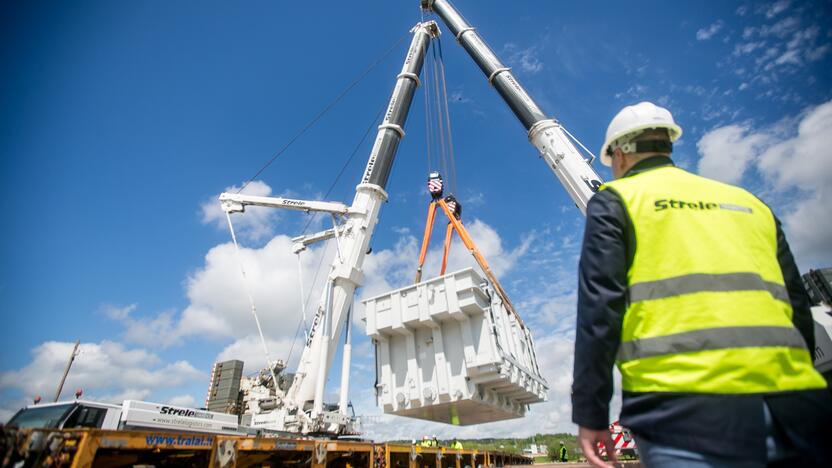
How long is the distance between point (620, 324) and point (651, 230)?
435 mm

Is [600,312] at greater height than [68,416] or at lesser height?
lesser

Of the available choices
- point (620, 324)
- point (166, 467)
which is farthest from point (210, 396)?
point (620, 324)

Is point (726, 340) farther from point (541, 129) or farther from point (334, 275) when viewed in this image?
point (334, 275)

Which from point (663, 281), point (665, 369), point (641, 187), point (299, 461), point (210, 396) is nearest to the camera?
point (665, 369)

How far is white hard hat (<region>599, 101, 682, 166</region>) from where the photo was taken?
2129 millimetres

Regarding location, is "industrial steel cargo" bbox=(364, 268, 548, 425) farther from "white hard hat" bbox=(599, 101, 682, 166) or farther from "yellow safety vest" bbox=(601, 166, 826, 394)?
"yellow safety vest" bbox=(601, 166, 826, 394)

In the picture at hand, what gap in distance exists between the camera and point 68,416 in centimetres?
688

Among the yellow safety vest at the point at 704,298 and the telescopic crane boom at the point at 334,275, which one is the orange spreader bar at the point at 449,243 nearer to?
the telescopic crane boom at the point at 334,275

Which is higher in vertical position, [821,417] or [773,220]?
[773,220]

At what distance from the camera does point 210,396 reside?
18.1 m

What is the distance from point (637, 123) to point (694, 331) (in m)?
1.24

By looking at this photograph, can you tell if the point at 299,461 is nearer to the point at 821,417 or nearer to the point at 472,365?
the point at 472,365

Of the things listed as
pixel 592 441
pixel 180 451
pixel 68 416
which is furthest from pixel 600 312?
pixel 68 416

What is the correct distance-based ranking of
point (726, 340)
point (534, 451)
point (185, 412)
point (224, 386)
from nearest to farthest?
1. point (726, 340)
2. point (185, 412)
3. point (224, 386)
4. point (534, 451)
